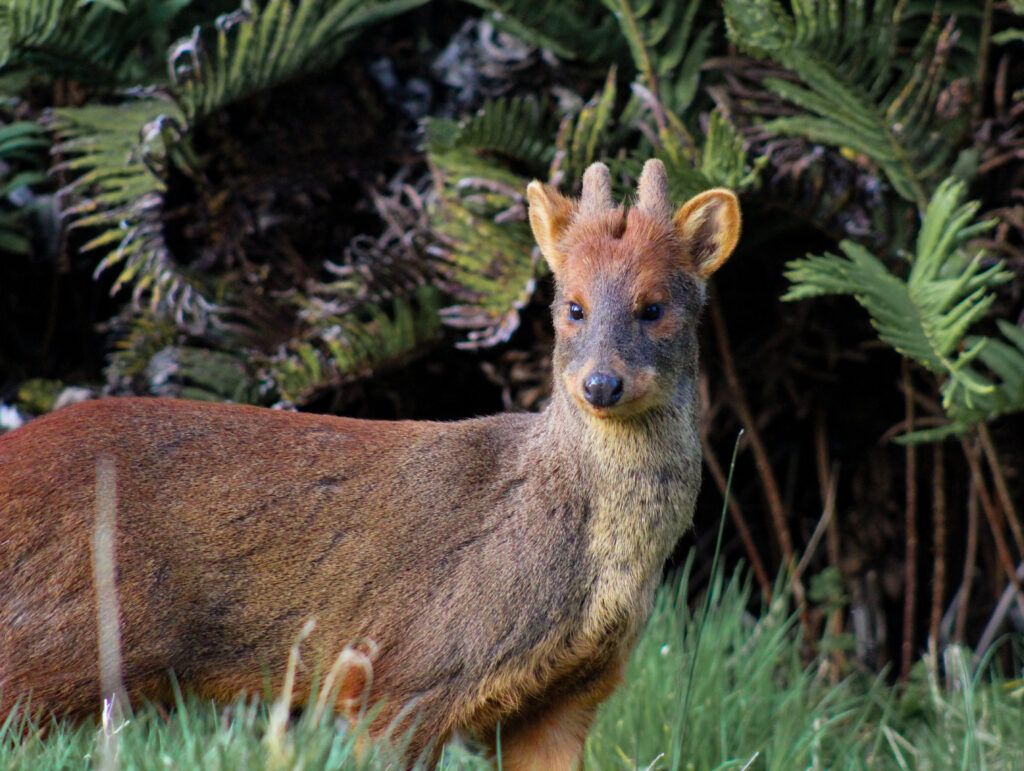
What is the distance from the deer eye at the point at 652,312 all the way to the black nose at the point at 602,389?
338 millimetres

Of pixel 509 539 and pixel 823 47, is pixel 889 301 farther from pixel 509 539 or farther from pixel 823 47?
pixel 509 539

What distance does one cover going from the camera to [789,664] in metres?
6.09

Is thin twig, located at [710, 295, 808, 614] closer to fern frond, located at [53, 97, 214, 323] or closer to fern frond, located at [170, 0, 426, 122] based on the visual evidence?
fern frond, located at [170, 0, 426, 122]

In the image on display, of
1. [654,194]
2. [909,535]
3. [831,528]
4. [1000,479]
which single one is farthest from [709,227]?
[831,528]

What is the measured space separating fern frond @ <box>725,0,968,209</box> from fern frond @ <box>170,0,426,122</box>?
1.76 meters

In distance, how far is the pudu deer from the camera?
3.68 metres

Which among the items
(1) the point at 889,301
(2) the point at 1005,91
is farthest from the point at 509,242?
(2) the point at 1005,91

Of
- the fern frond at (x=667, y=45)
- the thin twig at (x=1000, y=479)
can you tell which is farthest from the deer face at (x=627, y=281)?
the thin twig at (x=1000, y=479)

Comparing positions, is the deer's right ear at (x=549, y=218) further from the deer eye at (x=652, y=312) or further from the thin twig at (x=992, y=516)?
the thin twig at (x=992, y=516)

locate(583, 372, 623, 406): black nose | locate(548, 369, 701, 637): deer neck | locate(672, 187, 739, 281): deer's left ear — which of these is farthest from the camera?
locate(672, 187, 739, 281): deer's left ear

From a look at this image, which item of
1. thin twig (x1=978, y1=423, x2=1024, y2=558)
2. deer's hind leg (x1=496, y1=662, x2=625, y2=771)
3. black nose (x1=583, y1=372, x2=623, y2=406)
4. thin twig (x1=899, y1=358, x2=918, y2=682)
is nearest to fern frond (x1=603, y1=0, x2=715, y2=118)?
thin twig (x1=899, y1=358, x2=918, y2=682)

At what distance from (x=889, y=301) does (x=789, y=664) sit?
213cm

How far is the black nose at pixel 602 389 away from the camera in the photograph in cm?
359

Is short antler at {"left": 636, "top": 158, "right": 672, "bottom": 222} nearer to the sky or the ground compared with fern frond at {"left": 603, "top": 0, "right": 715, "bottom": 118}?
nearer to the ground
